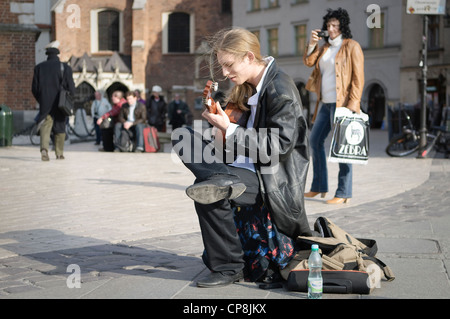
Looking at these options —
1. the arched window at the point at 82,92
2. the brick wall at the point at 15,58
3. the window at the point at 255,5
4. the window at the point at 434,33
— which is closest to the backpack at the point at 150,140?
the brick wall at the point at 15,58

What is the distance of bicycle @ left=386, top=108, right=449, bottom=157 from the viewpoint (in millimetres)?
15805

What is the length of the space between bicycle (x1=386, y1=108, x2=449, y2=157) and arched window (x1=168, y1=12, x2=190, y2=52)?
30.0 m

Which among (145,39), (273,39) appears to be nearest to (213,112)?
(145,39)

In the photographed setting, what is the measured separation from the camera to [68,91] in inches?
542

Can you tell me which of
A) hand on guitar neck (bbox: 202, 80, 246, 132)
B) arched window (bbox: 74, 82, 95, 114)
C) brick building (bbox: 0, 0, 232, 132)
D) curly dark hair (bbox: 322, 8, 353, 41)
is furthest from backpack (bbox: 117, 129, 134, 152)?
arched window (bbox: 74, 82, 95, 114)

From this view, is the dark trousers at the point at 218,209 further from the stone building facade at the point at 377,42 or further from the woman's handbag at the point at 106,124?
the stone building facade at the point at 377,42

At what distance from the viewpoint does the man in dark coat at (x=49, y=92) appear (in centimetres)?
1368

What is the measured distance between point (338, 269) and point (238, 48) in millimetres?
1405

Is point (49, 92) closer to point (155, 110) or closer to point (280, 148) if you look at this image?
point (155, 110)

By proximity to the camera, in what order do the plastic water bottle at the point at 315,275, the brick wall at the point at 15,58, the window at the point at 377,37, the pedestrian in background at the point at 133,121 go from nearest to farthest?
the plastic water bottle at the point at 315,275 < the pedestrian in background at the point at 133,121 < the brick wall at the point at 15,58 < the window at the point at 377,37

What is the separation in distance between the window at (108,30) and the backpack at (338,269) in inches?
1639
